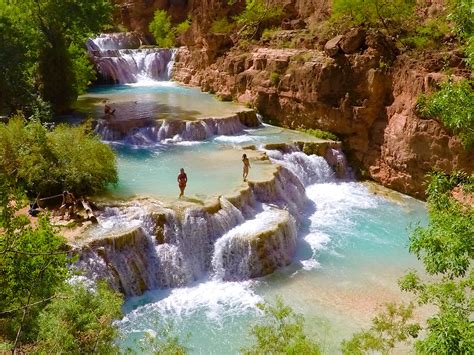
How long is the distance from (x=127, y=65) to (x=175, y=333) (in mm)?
28229

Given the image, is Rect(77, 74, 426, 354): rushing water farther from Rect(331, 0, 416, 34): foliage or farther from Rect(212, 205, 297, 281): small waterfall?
Rect(331, 0, 416, 34): foliage

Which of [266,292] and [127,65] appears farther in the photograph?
[127,65]

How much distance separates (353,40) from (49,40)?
553 inches

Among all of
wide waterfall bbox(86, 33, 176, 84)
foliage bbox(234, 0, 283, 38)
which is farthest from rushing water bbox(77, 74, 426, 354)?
wide waterfall bbox(86, 33, 176, 84)

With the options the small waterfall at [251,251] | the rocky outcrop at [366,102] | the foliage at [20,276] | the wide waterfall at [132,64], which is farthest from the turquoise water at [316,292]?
the wide waterfall at [132,64]

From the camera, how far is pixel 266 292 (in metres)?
13.2

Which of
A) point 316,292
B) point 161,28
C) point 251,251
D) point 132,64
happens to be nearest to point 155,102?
point 132,64

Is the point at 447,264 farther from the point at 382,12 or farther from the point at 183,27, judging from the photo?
the point at 183,27

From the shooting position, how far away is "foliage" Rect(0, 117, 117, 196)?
14188mm

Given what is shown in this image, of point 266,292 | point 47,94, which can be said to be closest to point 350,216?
point 266,292

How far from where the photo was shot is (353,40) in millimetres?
22203

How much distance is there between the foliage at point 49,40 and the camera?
20375 mm

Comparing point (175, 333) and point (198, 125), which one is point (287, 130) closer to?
point (198, 125)

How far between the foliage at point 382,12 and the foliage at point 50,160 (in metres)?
14.6
